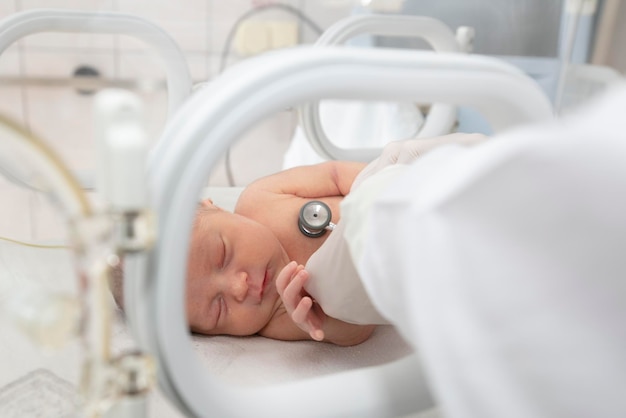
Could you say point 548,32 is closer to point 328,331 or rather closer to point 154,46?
point 154,46

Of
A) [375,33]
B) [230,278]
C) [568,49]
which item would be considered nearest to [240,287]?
[230,278]

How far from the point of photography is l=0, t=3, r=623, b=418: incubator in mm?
317

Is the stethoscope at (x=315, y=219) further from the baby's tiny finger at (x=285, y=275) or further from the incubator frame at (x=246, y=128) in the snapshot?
the incubator frame at (x=246, y=128)

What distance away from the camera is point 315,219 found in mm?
882

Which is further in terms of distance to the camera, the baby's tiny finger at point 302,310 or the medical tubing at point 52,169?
the baby's tiny finger at point 302,310

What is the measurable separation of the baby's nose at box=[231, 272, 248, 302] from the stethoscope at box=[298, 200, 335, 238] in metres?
0.13

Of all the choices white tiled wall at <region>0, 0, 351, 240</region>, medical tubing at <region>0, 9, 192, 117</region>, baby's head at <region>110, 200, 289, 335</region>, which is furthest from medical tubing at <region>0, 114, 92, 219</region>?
white tiled wall at <region>0, 0, 351, 240</region>

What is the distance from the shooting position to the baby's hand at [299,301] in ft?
2.29

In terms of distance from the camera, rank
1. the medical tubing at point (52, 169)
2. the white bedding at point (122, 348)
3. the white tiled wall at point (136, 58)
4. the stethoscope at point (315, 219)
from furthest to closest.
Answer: the white tiled wall at point (136, 58) < the stethoscope at point (315, 219) < the white bedding at point (122, 348) < the medical tubing at point (52, 169)

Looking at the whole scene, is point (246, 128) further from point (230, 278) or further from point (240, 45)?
point (240, 45)

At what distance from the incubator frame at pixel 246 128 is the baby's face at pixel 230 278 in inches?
12.7

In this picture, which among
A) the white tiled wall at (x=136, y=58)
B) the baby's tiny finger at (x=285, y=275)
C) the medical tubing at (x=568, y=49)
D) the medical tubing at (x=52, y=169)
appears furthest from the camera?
the white tiled wall at (x=136, y=58)

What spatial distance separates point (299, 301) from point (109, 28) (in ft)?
2.02

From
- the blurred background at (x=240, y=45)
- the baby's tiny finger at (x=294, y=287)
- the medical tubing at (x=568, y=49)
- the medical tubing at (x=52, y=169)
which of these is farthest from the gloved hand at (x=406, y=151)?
the medical tubing at (x=568, y=49)
